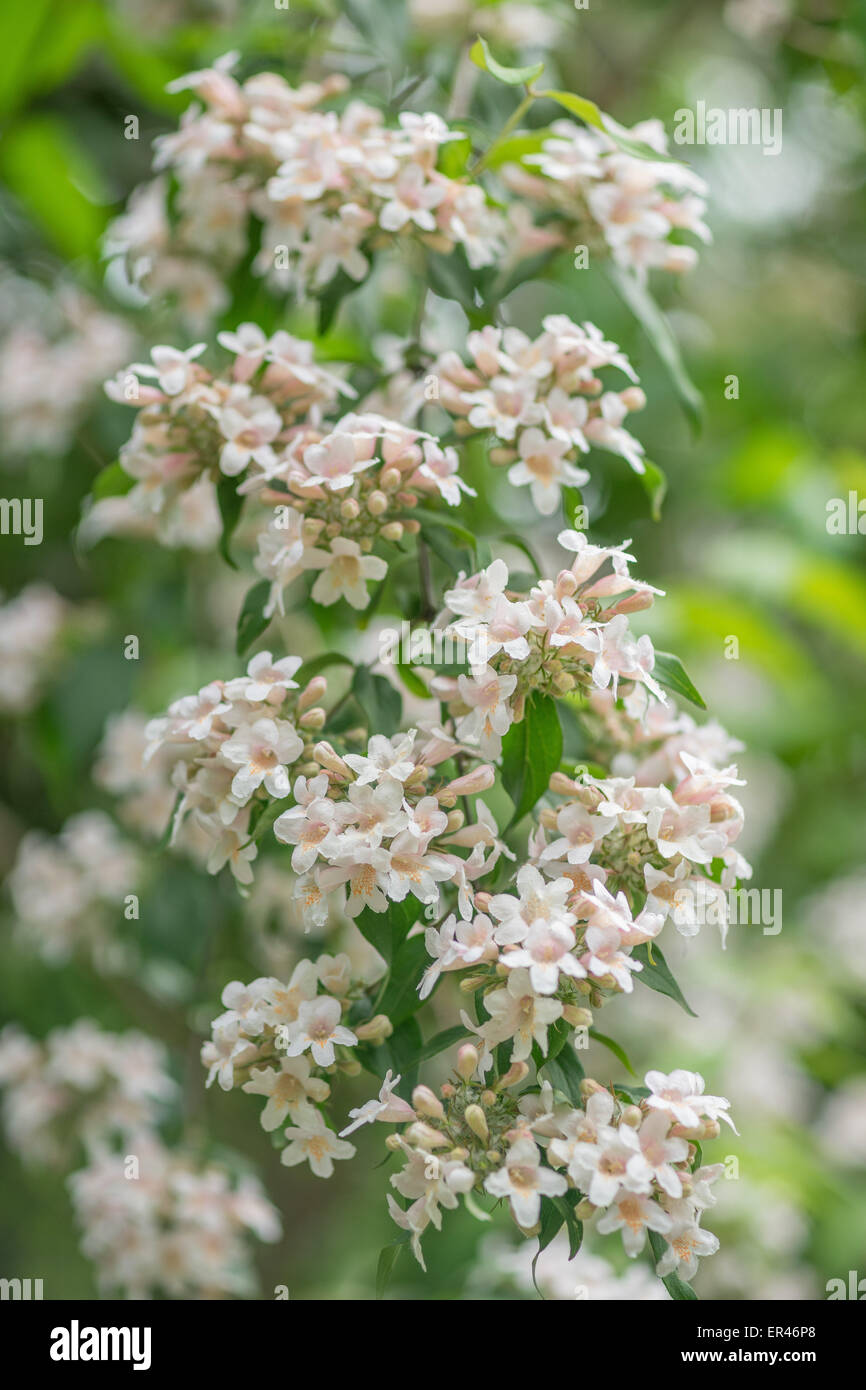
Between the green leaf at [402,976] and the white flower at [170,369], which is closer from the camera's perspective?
the green leaf at [402,976]

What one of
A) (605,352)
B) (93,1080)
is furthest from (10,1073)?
(605,352)

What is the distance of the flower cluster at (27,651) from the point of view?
2086mm

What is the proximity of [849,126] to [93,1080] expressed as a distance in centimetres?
267

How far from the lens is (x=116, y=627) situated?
214 cm

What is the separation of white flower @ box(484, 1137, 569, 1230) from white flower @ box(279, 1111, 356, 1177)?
161mm

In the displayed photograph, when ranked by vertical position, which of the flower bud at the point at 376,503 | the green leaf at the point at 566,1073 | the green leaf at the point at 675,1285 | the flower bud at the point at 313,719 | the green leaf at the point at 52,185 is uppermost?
the green leaf at the point at 52,185

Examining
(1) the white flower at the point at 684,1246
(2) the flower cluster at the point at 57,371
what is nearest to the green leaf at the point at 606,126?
(1) the white flower at the point at 684,1246

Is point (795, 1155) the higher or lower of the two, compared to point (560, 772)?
lower

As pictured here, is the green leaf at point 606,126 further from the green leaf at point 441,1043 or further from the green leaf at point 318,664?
the green leaf at point 441,1043

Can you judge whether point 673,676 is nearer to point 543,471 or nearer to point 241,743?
point 543,471

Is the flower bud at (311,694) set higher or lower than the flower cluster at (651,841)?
higher

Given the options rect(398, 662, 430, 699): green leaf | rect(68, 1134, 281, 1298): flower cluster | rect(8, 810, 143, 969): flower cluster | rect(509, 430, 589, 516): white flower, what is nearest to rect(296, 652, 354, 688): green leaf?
rect(398, 662, 430, 699): green leaf

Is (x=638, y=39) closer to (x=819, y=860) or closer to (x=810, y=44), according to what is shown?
(x=810, y=44)

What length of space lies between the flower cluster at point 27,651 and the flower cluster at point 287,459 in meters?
0.85
